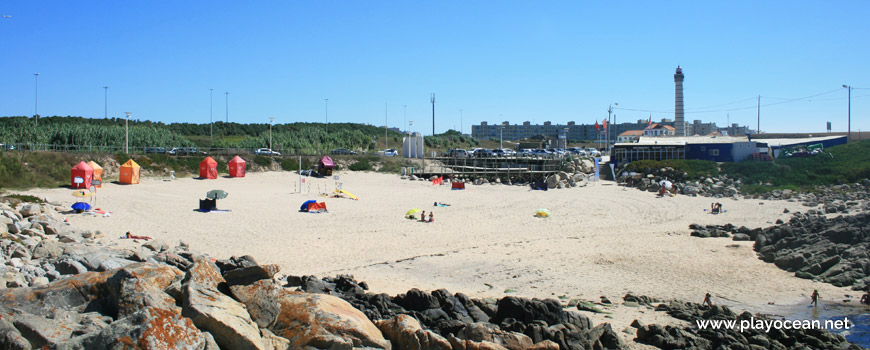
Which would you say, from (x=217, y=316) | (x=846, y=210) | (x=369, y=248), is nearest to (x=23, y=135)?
(x=369, y=248)

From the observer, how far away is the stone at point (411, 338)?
7.18m

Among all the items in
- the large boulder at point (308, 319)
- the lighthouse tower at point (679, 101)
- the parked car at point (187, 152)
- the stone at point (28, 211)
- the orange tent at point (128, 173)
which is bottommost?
the large boulder at point (308, 319)

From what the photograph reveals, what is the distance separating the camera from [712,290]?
43.0ft

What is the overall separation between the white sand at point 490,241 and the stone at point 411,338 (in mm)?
4071

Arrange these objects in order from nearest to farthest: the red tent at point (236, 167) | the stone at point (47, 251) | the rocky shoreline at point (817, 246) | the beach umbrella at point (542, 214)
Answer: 1. the stone at point (47, 251)
2. the rocky shoreline at point (817, 246)
3. the beach umbrella at point (542, 214)
4. the red tent at point (236, 167)

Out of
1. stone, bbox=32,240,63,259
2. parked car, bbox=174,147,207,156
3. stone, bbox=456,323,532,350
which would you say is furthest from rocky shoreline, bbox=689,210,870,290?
parked car, bbox=174,147,207,156

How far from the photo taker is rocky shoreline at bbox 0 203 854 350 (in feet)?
19.1

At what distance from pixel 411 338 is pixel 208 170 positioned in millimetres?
31020

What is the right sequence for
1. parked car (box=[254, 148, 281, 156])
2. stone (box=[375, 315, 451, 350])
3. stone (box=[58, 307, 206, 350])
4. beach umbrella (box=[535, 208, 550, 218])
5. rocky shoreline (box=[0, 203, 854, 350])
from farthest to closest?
1. parked car (box=[254, 148, 281, 156])
2. beach umbrella (box=[535, 208, 550, 218])
3. stone (box=[375, 315, 451, 350])
4. rocky shoreline (box=[0, 203, 854, 350])
5. stone (box=[58, 307, 206, 350])

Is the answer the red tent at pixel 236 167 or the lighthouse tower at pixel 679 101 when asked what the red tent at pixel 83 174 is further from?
the lighthouse tower at pixel 679 101

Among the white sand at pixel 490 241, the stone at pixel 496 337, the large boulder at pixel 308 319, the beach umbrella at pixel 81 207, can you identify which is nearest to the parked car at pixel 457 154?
the white sand at pixel 490 241

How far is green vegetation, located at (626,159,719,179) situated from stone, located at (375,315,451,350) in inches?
1367

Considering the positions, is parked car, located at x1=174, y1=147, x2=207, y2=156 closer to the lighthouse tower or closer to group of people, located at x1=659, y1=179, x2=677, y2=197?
group of people, located at x1=659, y1=179, x2=677, y2=197

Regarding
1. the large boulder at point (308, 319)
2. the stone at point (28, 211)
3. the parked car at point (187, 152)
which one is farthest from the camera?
the parked car at point (187, 152)
